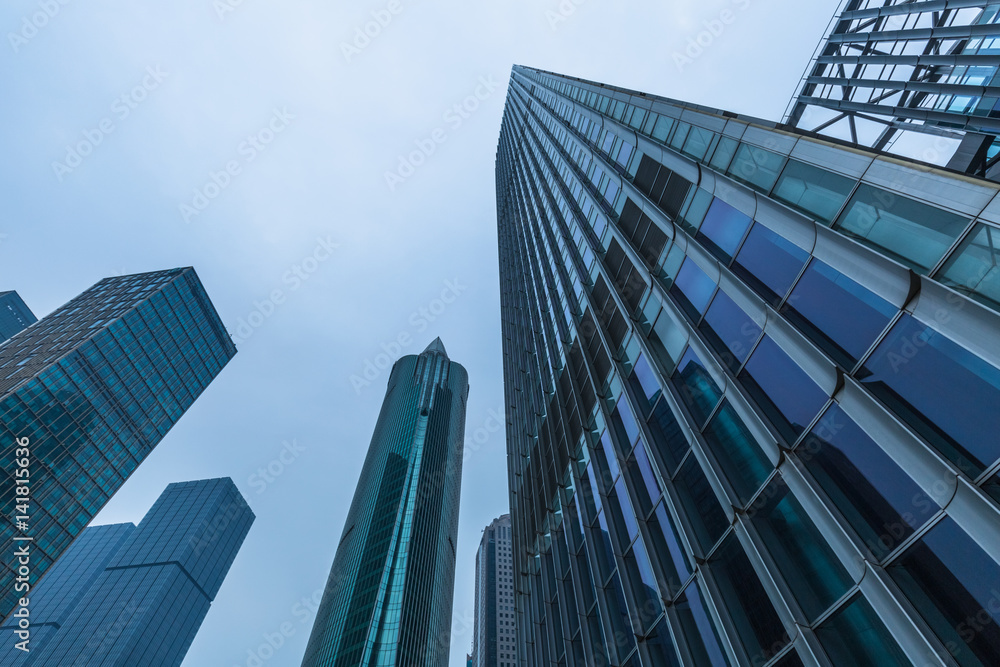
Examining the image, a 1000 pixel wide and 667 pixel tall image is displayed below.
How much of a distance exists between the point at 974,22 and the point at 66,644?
231m

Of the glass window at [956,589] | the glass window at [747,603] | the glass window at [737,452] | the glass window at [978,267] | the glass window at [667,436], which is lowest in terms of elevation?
the glass window at [956,589]

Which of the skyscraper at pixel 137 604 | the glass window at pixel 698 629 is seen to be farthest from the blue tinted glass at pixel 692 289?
the skyscraper at pixel 137 604

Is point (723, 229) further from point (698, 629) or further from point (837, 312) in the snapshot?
point (698, 629)

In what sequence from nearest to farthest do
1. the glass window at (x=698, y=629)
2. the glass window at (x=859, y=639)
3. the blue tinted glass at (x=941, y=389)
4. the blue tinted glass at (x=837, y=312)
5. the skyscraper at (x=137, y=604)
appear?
the blue tinted glass at (x=941, y=389), the glass window at (x=859, y=639), the blue tinted glass at (x=837, y=312), the glass window at (x=698, y=629), the skyscraper at (x=137, y=604)

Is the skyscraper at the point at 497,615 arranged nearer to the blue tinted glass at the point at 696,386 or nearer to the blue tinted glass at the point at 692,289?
the blue tinted glass at the point at 696,386

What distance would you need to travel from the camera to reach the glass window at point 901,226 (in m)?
7.75

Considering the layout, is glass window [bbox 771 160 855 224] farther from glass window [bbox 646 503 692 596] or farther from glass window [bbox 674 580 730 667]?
glass window [bbox 674 580 730 667]

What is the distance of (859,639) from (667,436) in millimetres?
7260

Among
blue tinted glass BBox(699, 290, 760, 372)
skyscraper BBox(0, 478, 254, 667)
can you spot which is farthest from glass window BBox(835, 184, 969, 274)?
skyscraper BBox(0, 478, 254, 667)

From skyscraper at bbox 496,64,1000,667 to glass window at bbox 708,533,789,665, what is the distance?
4 cm

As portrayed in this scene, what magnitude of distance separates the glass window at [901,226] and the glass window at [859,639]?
17.9ft

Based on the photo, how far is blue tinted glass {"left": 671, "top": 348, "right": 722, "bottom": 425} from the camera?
12.8 metres

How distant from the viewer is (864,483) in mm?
8195

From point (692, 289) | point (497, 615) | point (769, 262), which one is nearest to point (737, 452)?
point (769, 262)
